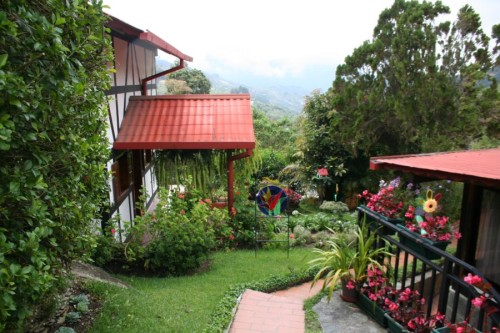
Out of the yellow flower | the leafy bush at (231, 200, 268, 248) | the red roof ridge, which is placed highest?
the red roof ridge

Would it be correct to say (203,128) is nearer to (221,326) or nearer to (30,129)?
(221,326)

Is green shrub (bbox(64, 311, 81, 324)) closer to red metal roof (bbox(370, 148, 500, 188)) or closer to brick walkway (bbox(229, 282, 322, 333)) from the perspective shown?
brick walkway (bbox(229, 282, 322, 333))

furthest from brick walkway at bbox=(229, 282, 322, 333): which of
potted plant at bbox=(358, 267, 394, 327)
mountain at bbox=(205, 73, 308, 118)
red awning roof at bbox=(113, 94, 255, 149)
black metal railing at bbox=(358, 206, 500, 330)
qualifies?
mountain at bbox=(205, 73, 308, 118)

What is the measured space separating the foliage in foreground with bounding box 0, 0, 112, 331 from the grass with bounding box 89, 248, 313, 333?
1295 millimetres

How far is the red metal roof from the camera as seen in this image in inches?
132

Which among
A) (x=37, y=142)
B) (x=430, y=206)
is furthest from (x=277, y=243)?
(x=37, y=142)

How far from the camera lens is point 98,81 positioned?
A: 3223mm

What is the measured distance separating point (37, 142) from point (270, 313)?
3455 mm

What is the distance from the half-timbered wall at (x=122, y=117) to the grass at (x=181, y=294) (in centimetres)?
158

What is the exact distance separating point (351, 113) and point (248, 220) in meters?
4.77

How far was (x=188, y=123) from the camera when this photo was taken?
24.4ft

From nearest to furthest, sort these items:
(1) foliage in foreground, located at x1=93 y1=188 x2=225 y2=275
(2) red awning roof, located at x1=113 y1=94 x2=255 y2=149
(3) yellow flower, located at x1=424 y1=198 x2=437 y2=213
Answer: (3) yellow flower, located at x1=424 y1=198 x2=437 y2=213 < (1) foliage in foreground, located at x1=93 y1=188 x2=225 y2=275 < (2) red awning roof, located at x1=113 y1=94 x2=255 y2=149

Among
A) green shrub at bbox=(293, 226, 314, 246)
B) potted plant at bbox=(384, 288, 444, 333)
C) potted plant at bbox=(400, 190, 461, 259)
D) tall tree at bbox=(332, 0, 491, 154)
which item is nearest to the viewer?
potted plant at bbox=(384, 288, 444, 333)

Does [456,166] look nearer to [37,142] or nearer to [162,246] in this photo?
[37,142]
